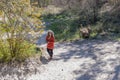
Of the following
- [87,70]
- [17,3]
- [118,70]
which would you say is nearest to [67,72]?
[87,70]

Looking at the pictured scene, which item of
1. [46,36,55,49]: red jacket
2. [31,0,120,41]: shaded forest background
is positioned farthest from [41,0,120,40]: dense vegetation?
[46,36,55,49]: red jacket

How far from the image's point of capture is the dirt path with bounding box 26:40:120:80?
8914 millimetres

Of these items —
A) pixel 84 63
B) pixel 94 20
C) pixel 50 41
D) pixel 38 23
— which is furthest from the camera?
pixel 94 20

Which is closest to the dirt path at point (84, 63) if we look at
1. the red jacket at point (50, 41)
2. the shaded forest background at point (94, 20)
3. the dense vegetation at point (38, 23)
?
the red jacket at point (50, 41)

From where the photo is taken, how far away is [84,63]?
10.3 m

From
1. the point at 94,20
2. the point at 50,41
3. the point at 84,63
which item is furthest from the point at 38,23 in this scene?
the point at 94,20

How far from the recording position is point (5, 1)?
574 centimetres

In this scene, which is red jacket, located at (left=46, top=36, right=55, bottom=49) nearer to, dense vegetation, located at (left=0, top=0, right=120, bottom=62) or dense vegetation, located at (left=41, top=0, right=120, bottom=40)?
dense vegetation, located at (left=0, top=0, right=120, bottom=62)

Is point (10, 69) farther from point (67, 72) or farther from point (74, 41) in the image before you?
point (74, 41)

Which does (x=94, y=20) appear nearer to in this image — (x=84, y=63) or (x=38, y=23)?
(x=84, y=63)

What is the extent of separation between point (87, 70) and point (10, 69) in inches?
108

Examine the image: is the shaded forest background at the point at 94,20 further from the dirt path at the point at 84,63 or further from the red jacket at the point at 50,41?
the red jacket at the point at 50,41

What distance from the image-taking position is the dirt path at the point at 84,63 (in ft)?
29.2

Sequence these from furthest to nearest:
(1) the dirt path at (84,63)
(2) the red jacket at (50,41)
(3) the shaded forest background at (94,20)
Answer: (3) the shaded forest background at (94,20) < (2) the red jacket at (50,41) < (1) the dirt path at (84,63)
